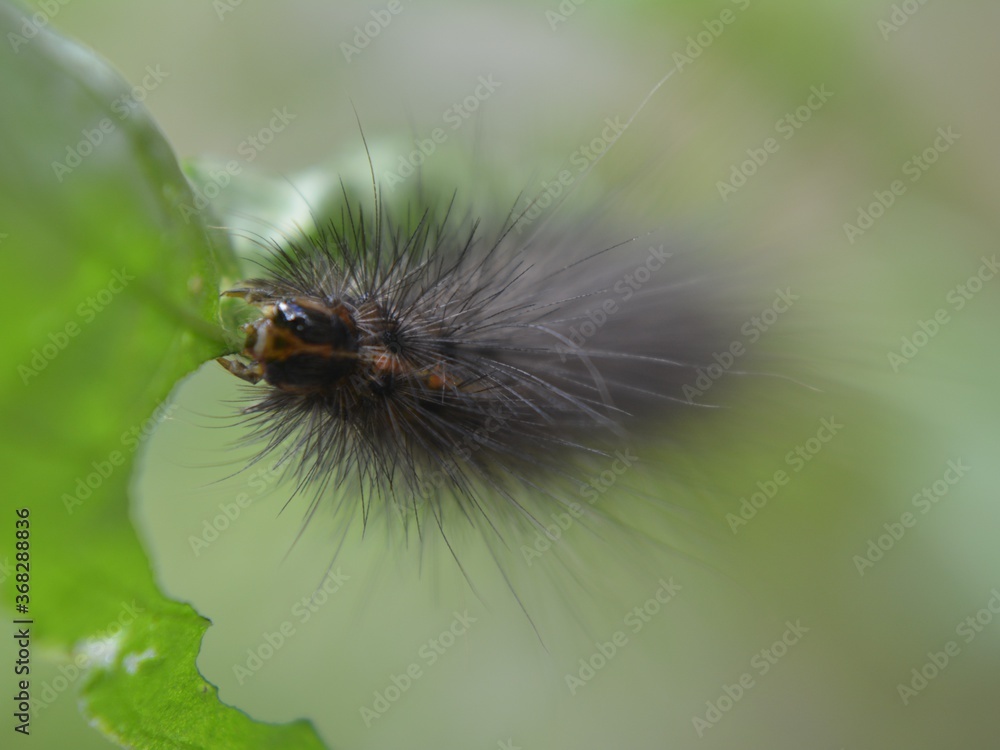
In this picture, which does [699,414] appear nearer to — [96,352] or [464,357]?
[464,357]


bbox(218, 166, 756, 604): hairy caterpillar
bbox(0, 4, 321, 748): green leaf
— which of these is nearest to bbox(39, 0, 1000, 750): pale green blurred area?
bbox(218, 166, 756, 604): hairy caterpillar

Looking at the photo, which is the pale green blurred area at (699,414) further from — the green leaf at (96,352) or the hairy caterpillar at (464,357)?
the green leaf at (96,352)

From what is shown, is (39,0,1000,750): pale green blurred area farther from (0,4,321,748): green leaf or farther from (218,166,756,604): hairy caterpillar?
(0,4,321,748): green leaf

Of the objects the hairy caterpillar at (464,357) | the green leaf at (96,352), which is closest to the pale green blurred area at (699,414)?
the hairy caterpillar at (464,357)

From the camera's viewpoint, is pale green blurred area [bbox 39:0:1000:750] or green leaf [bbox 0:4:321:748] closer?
green leaf [bbox 0:4:321:748]

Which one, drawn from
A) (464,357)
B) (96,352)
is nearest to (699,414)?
(464,357)
